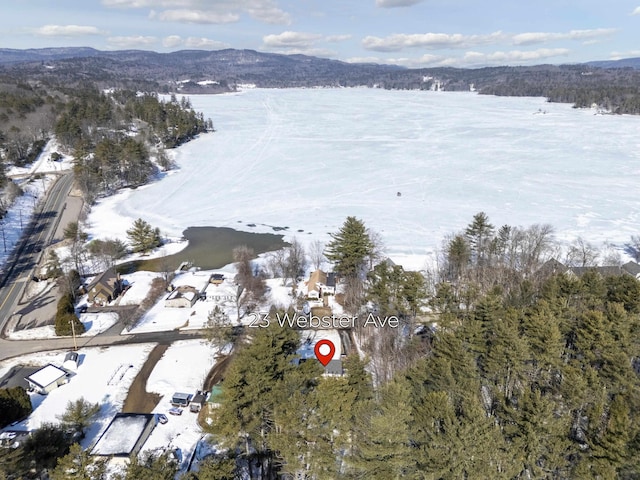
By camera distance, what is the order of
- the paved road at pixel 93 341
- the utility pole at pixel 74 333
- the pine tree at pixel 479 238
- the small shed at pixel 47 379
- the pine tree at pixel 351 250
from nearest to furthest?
1. the small shed at pixel 47 379
2. the paved road at pixel 93 341
3. the utility pole at pixel 74 333
4. the pine tree at pixel 351 250
5. the pine tree at pixel 479 238

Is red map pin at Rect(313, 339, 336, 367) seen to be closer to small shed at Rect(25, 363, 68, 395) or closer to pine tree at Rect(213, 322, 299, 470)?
pine tree at Rect(213, 322, 299, 470)

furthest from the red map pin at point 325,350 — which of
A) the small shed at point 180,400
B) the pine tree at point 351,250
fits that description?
the small shed at point 180,400

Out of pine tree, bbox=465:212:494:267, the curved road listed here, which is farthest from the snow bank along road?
pine tree, bbox=465:212:494:267

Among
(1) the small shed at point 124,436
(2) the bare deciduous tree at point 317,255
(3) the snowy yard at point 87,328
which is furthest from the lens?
(2) the bare deciduous tree at point 317,255

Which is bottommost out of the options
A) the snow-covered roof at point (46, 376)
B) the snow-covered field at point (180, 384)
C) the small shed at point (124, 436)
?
the snow-covered field at point (180, 384)

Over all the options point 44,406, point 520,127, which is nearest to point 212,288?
point 44,406

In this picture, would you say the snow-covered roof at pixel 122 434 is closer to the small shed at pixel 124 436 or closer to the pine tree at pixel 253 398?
the small shed at pixel 124 436

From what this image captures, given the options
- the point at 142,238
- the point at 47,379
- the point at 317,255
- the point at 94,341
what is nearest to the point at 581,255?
the point at 317,255

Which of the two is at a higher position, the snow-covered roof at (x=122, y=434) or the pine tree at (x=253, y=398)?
the pine tree at (x=253, y=398)
